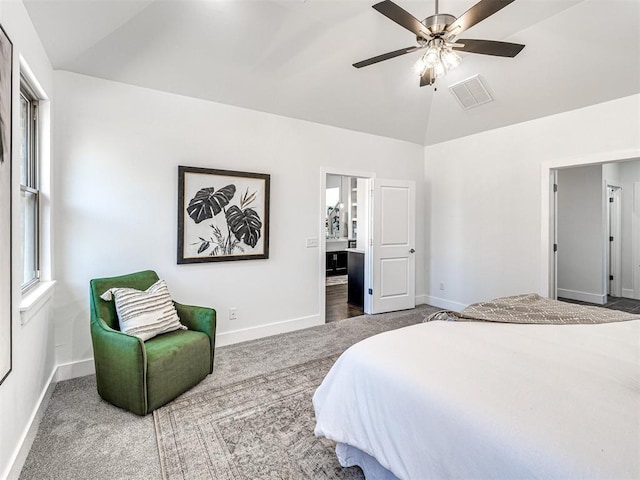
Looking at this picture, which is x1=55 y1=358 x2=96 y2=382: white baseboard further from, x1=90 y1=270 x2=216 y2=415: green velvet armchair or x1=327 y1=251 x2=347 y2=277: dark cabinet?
x1=327 y1=251 x2=347 y2=277: dark cabinet

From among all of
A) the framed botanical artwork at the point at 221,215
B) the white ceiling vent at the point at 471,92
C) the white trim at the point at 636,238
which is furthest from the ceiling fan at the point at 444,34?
the white trim at the point at 636,238

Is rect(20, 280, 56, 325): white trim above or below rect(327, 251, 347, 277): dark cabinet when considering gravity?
above

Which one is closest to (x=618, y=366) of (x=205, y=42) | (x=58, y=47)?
(x=205, y=42)

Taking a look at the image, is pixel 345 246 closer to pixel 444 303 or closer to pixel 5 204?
pixel 444 303

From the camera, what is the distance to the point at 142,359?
219 centimetres

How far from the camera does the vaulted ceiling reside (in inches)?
100

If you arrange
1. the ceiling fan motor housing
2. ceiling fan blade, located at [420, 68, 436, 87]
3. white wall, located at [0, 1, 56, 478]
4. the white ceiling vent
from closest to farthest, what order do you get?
white wall, located at [0, 1, 56, 478] < the ceiling fan motor housing < ceiling fan blade, located at [420, 68, 436, 87] < the white ceiling vent

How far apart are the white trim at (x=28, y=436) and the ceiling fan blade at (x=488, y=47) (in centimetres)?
353

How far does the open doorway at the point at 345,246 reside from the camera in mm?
4984

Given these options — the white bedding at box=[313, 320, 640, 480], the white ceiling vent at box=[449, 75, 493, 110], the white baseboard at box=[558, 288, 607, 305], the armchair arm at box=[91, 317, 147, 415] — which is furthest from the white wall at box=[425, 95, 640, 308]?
the armchair arm at box=[91, 317, 147, 415]

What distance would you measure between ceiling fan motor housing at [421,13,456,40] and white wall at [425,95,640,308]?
2.65 m

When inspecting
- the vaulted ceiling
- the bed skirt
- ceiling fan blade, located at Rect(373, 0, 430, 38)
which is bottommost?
the bed skirt

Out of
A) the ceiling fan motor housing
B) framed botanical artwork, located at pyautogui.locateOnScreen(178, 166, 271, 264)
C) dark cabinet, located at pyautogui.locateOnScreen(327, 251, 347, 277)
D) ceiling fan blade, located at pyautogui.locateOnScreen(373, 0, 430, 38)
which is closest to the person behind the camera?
ceiling fan blade, located at pyautogui.locateOnScreen(373, 0, 430, 38)

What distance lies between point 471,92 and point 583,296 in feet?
13.4
